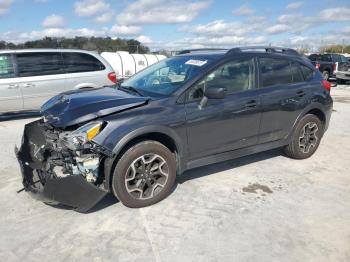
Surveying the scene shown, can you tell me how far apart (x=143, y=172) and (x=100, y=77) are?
5647mm

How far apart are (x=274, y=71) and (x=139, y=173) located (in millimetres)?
2540

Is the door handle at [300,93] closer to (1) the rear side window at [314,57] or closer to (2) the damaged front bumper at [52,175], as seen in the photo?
(2) the damaged front bumper at [52,175]

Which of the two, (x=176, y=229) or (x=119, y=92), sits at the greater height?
(x=119, y=92)

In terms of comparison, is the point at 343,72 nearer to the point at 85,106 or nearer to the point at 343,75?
the point at 343,75

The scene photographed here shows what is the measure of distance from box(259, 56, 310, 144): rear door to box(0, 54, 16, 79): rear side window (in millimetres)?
6085

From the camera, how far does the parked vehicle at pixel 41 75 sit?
8.17m

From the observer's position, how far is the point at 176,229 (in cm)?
350

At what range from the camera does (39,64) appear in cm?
845

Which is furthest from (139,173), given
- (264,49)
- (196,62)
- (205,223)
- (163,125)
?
(264,49)

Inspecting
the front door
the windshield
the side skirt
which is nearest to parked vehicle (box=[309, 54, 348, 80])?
the side skirt

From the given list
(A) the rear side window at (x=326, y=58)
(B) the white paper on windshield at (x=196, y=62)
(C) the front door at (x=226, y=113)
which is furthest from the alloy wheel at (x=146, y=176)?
(A) the rear side window at (x=326, y=58)

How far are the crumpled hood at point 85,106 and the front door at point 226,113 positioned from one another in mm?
660

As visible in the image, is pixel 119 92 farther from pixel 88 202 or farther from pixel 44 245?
pixel 44 245

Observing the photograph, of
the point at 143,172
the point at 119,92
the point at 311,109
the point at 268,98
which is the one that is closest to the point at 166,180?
the point at 143,172
